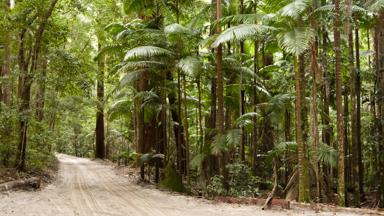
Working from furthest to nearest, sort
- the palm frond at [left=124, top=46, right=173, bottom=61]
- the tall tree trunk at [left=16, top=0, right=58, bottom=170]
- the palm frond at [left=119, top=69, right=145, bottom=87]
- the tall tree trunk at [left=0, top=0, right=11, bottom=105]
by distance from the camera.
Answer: the tall tree trunk at [left=0, top=0, right=11, bottom=105] → the tall tree trunk at [left=16, top=0, right=58, bottom=170] → the palm frond at [left=119, top=69, right=145, bottom=87] → the palm frond at [left=124, top=46, right=173, bottom=61]

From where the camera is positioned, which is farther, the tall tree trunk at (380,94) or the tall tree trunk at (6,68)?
the tall tree trunk at (6,68)

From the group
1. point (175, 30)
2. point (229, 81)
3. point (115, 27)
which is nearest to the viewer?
point (175, 30)

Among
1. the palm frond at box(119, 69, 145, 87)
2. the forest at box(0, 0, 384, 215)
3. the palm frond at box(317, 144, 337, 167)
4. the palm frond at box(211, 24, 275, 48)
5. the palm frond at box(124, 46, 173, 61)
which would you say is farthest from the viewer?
the palm frond at box(119, 69, 145, 87)

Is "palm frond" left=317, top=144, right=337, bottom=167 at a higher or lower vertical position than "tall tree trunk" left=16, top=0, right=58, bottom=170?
lower

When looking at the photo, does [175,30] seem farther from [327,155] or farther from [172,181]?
[327,155]

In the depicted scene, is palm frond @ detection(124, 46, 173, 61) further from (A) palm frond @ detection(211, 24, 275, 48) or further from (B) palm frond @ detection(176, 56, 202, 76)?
(A) palm frond @ detection(211, 24, 275, 48)

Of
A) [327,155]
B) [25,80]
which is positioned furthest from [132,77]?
[327,155]

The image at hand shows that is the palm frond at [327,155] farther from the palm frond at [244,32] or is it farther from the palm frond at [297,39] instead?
the palm frond at [244,32]

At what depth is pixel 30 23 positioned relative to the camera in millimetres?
13680

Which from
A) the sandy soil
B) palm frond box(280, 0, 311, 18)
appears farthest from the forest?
the sandy soil

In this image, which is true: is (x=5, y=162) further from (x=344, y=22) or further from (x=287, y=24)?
(x=344, y=22)

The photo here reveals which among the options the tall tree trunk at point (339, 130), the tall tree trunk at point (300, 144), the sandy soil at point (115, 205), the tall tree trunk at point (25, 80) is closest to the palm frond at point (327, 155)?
the tall tree trunk at point (339, 130)

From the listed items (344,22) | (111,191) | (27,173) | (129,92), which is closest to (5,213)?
(111,191)

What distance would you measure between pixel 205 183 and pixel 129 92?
7.14 m
